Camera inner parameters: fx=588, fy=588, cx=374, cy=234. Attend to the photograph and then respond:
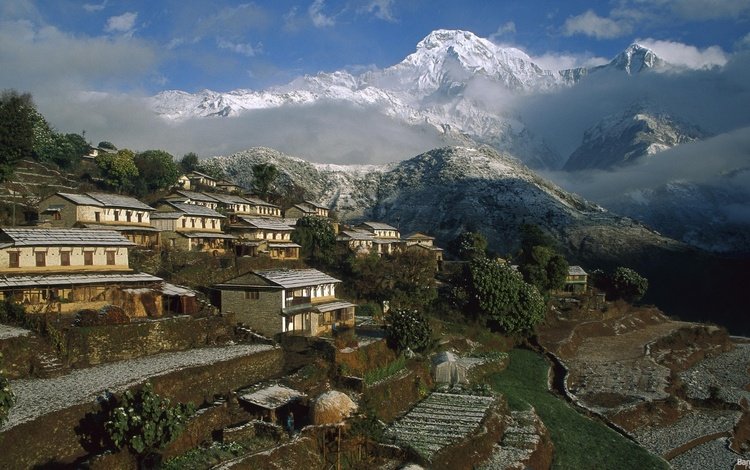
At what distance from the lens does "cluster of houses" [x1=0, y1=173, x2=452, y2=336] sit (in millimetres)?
30812

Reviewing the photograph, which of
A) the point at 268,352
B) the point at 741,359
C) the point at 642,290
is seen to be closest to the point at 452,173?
the point at 642,290

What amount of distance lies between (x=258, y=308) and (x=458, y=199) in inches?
4413

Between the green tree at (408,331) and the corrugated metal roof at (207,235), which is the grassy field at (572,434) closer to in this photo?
the green tree at (408,331)

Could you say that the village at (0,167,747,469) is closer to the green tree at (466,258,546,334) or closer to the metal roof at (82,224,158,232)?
the metal roof at (82,224,158,232)

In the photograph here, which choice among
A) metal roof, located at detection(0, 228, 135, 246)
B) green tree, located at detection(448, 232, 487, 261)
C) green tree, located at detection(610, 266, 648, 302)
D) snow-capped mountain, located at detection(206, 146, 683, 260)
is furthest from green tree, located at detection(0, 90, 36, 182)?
green tree, located at detection(610, 266, 648, 302)

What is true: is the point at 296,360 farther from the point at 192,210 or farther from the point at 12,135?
the point at 12,135

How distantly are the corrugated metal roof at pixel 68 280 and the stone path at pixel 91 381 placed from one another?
21.2ft

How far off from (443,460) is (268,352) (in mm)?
10334

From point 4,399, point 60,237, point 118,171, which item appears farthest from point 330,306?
point 118,171

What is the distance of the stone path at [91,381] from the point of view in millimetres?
18734

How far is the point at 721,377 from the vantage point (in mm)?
51750

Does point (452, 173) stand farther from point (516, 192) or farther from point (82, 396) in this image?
point (82, 396)

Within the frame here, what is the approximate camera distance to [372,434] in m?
21.9

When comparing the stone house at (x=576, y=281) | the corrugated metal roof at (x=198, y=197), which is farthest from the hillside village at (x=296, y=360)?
the stone house at (x=576, y=281)
